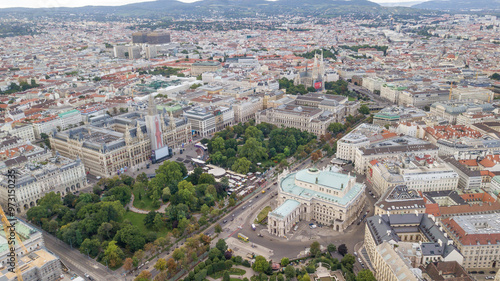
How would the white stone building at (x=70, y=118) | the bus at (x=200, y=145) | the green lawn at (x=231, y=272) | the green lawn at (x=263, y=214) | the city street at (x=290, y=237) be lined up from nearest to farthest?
the green lawn at (x=231, y=272) < the city street at (x=290, y=237) < the green lawn at (x=263, y=214) < the bus at (x=200, y=145) < the white stone building at (x=70, y=118)

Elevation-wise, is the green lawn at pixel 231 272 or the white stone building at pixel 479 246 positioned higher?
the white stone building at pixel 479 246

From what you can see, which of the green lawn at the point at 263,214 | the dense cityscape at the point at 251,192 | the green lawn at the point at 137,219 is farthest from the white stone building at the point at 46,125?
the green lawn at the point at 263,214

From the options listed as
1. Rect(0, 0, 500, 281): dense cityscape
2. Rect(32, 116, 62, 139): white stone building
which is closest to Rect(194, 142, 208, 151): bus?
Rect(0, 0, 500, 281): dense cityscape

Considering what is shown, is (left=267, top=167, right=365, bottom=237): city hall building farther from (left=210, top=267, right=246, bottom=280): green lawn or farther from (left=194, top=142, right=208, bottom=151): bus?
(left=194, top=142, right=208, bottom=151): bus

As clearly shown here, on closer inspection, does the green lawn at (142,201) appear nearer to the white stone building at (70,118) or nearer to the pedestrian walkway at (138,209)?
the pedestrian walkway at (138,209)

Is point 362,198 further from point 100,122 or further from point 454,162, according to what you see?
point 100,122

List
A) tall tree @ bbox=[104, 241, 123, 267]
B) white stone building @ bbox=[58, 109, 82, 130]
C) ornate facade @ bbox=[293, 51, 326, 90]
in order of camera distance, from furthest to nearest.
Result: ornate facade @ bbox=[293, 51, 326, 90]
white stone building @ bbox=[58, 109, 82, 130]
tall tree @ bbox=[104, 241, 123, 267]

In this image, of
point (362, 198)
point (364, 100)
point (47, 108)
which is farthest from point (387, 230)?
point (47, 108)
